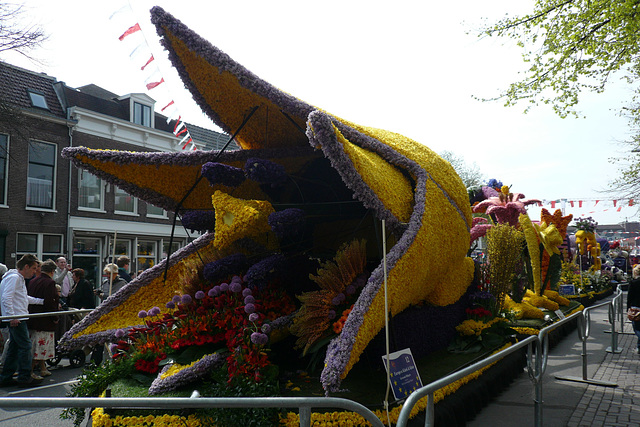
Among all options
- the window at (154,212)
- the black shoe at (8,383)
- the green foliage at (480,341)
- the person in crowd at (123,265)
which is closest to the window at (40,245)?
the window at (154,212)

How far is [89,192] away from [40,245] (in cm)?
271

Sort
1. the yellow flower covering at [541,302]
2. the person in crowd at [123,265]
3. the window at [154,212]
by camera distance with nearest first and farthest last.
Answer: the person in crowd at [123,265] → the yellow flower covering at [541,302] → the window at [154,212]

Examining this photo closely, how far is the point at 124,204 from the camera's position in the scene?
19.5 metres

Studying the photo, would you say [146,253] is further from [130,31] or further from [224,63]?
[224,63]

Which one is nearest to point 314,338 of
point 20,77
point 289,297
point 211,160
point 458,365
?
point 289,297

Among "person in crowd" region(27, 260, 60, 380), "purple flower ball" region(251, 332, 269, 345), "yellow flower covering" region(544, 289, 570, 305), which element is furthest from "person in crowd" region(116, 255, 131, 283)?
"yellow flower covering" region(544, 289, 570, 305)

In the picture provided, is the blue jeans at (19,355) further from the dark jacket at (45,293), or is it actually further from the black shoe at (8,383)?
the dark jacket at (45,293)

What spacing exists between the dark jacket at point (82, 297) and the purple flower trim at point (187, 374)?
4.90 m

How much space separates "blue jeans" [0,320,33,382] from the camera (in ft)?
22.6

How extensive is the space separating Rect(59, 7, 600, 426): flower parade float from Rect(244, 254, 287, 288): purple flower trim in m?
0.02

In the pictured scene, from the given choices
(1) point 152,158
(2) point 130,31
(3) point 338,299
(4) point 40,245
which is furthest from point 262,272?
(4) point 40,245

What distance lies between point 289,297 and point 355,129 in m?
2.03

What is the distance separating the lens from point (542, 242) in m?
11.6

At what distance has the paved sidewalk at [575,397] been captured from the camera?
18.1 feet
